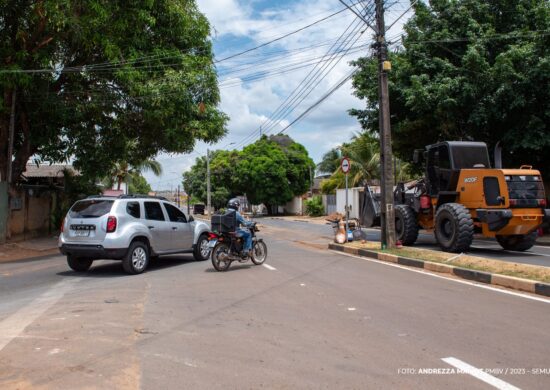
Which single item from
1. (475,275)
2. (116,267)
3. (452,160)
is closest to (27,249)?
(116,267)

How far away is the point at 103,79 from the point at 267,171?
34142 mm

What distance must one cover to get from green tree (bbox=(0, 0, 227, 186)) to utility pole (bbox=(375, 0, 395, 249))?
21.6 feet

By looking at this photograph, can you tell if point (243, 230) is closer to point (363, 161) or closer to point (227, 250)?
point (227, 250)

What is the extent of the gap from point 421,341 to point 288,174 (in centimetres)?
4814

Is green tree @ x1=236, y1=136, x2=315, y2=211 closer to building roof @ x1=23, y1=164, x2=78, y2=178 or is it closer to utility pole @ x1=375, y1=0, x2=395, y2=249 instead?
building roof @ x1=23, y1=164, x2=78, y2=178

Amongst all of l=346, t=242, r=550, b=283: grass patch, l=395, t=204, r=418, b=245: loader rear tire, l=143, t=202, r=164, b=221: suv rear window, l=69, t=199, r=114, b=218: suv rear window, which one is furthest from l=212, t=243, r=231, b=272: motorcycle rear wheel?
l=395, t=204, r=418, b=245: loader rear tire

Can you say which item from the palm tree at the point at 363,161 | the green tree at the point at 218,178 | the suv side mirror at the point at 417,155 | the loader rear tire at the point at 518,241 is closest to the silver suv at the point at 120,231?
the suv side mirror at the point at 417,155

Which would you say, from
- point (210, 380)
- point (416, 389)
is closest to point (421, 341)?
point (416, 389)

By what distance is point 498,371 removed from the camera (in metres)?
4.50

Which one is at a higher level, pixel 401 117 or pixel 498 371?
pixel 401 117

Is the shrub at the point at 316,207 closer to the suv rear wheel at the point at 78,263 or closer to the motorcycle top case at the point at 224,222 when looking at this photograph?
the motorcycle top case at the point at 224,222

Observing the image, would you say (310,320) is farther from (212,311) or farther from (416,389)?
(416,389)

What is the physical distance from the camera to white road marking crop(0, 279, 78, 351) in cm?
583

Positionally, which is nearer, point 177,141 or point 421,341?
point 421,341
